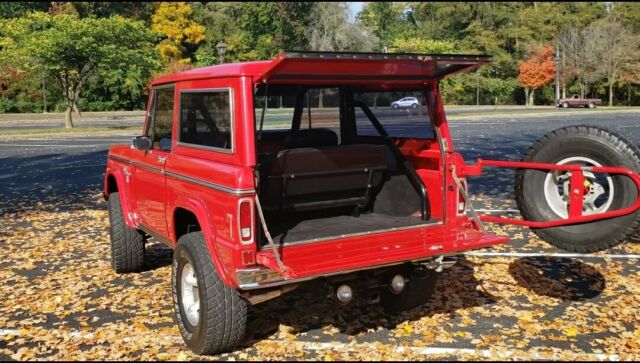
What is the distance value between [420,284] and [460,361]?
103 centimetres

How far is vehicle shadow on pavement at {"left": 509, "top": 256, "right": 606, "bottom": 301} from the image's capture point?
582 centimetres

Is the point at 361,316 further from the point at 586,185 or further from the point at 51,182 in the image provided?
the point at 51,182

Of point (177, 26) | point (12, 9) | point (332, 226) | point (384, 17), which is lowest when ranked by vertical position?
point (332, 226)

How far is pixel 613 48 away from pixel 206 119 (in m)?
60.5

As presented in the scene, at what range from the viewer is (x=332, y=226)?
4.98m

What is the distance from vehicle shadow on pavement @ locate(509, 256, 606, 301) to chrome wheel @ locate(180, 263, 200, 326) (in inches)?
135

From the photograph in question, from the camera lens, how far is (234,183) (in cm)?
384

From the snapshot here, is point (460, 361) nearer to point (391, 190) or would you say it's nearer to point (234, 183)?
point (391, 190)

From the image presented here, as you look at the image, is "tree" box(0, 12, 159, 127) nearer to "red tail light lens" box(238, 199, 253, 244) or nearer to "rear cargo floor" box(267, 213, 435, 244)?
"rear cargo floor" box(267, 213, 435, 244)

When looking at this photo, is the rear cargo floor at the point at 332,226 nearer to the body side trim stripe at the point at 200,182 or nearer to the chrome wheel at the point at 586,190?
the body side trim stripe at the point at 200,182

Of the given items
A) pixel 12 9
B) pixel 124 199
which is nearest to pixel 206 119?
pixel 124 199

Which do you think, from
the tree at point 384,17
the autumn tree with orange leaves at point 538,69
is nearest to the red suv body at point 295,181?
the autumn tree with orange leaves at point 538,69

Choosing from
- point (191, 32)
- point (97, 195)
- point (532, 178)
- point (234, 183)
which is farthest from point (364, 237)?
point (191, 32)

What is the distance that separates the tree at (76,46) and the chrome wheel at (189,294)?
27.7 m
